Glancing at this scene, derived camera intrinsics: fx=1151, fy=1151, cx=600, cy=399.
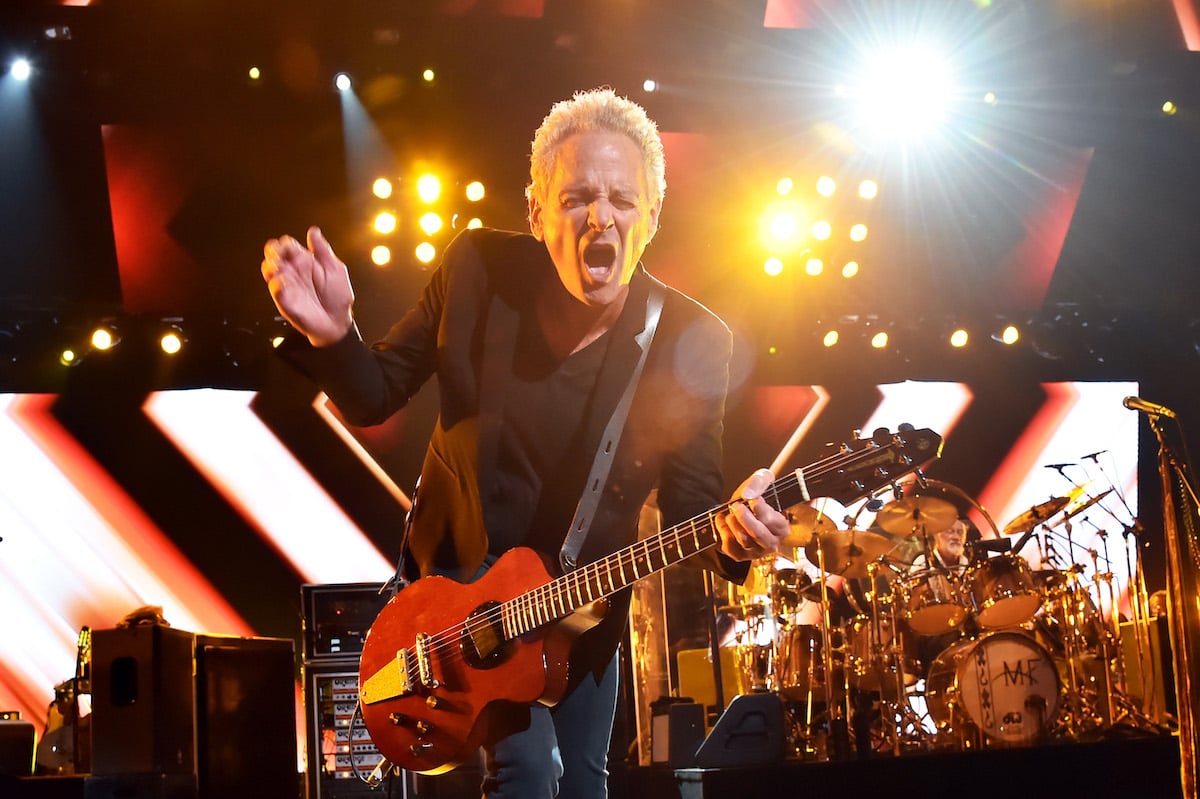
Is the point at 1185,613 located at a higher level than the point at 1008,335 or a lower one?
lower

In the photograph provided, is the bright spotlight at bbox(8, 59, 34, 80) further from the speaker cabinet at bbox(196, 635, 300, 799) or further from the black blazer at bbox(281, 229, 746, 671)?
the black blazer at bbox(281, 229, 746, 671)

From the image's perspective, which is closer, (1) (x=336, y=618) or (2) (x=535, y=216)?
(2) (x=535, y=216)

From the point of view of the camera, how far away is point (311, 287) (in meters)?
2.63

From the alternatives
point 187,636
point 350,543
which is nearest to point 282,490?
point 350,543

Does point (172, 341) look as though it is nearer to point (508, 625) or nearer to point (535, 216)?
point (535, 216)

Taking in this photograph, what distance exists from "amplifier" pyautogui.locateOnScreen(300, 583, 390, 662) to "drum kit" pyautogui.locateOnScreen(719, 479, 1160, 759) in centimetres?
254

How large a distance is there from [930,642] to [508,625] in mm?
5799

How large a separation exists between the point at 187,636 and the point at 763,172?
17.8 feet

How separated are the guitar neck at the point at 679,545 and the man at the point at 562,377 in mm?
122

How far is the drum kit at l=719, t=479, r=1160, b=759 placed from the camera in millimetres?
6922

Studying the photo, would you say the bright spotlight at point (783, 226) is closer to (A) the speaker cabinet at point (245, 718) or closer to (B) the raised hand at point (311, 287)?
(A) the speaker cabinet at point (245, 718)

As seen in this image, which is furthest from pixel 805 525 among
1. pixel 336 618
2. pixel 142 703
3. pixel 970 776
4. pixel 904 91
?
pixel 142 703

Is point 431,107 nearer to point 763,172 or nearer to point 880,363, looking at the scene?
point 763,172

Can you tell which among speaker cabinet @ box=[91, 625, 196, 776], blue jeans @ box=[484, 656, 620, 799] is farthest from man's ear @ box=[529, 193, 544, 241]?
speaker cabinet @ box=[91, 625, 196, 776]
